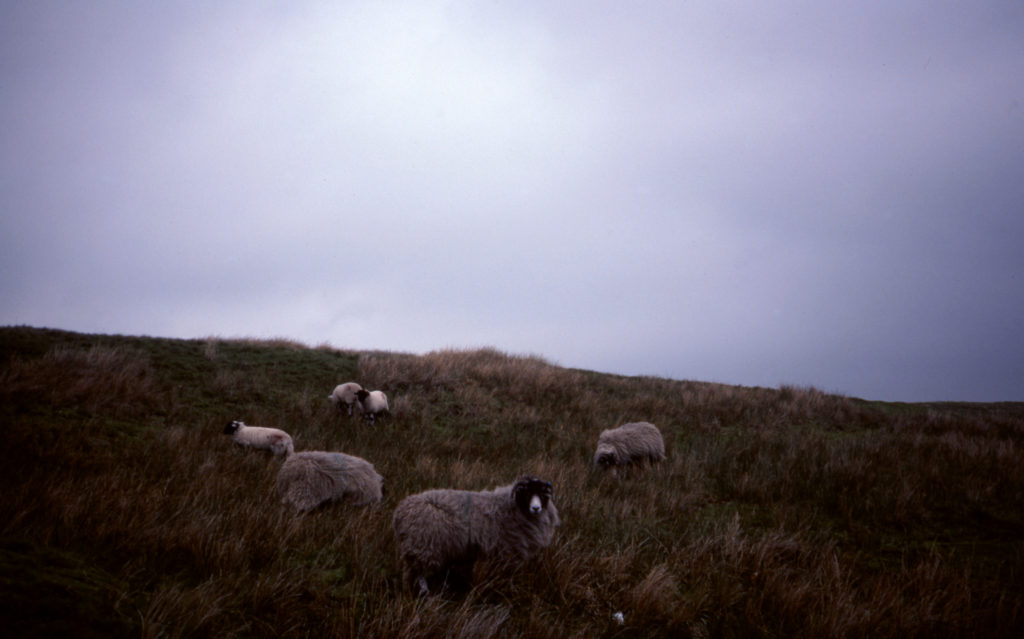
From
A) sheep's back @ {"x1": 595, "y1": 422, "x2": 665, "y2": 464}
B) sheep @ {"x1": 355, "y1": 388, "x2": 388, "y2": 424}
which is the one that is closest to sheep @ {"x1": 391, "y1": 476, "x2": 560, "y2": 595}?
sheep's back @ {"x1": 595, "y1": 422, "x2": 665, "y2": 464}

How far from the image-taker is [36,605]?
2172mm

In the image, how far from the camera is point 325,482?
19.5ft

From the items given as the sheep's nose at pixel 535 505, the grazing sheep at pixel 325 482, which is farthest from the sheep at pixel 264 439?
the sheep's nose at pixel 535 505

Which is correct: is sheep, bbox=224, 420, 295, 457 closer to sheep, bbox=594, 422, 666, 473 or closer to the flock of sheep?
the flock of sheep

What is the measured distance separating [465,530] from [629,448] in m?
5.96

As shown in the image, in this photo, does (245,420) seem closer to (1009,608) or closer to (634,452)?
(634,452)

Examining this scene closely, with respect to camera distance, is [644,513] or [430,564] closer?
[430,564]

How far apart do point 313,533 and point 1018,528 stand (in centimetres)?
964

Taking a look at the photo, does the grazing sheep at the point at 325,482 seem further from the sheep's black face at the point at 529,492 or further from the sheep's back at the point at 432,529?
the sheep's black face at the point at 529,492

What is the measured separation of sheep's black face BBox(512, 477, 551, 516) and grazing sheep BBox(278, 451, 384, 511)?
263cm

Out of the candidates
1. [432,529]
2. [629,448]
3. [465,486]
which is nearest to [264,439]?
[465,486]

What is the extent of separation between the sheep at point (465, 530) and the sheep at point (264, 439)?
4.98 meters

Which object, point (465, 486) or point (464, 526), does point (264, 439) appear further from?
point (464, 526)

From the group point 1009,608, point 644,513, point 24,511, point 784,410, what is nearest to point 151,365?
point 24,511
